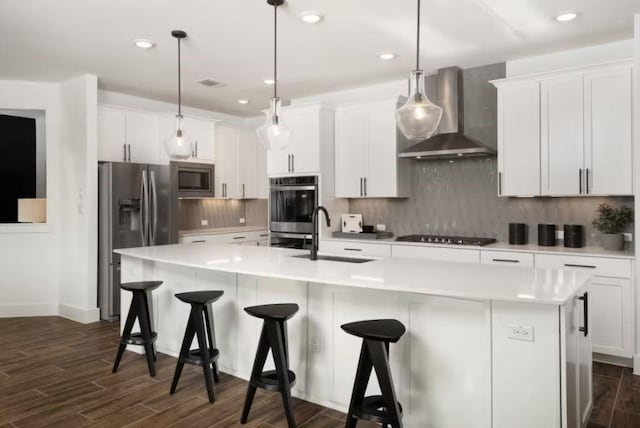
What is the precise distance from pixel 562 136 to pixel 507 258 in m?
1.17

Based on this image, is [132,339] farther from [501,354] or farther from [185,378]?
[501,354]

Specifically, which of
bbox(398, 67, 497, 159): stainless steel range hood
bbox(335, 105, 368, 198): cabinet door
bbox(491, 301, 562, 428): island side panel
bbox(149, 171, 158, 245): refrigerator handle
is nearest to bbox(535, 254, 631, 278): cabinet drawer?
bbox(398, 67, 497, 159): stainless steel range hood

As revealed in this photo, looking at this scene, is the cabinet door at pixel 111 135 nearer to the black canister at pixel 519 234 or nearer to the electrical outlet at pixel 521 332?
the black canister at pixel 519 234

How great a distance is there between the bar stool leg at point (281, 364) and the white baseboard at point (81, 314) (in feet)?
10.7

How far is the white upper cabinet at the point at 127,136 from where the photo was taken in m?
5.38

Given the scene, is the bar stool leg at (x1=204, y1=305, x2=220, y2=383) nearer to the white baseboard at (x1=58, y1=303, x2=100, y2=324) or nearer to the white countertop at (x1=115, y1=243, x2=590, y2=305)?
the white countertop at (x1=115, y1=243, x2=590, y2=305)

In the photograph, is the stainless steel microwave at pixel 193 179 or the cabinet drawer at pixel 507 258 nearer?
the cabinet drawer at pixel 507 258

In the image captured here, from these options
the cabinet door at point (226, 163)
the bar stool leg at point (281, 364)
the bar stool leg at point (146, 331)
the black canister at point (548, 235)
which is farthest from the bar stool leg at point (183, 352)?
→ the cabinet door at point (226, 163)

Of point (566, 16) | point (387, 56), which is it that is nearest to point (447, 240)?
point (387, 56)

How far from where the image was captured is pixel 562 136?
4117mm

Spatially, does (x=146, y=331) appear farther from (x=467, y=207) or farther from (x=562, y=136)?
(x=562, y=136)

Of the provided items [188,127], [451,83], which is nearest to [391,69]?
[451,83]

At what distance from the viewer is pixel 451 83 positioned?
15.7ft

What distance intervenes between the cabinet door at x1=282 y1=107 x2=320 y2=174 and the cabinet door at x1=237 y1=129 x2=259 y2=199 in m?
1.50
